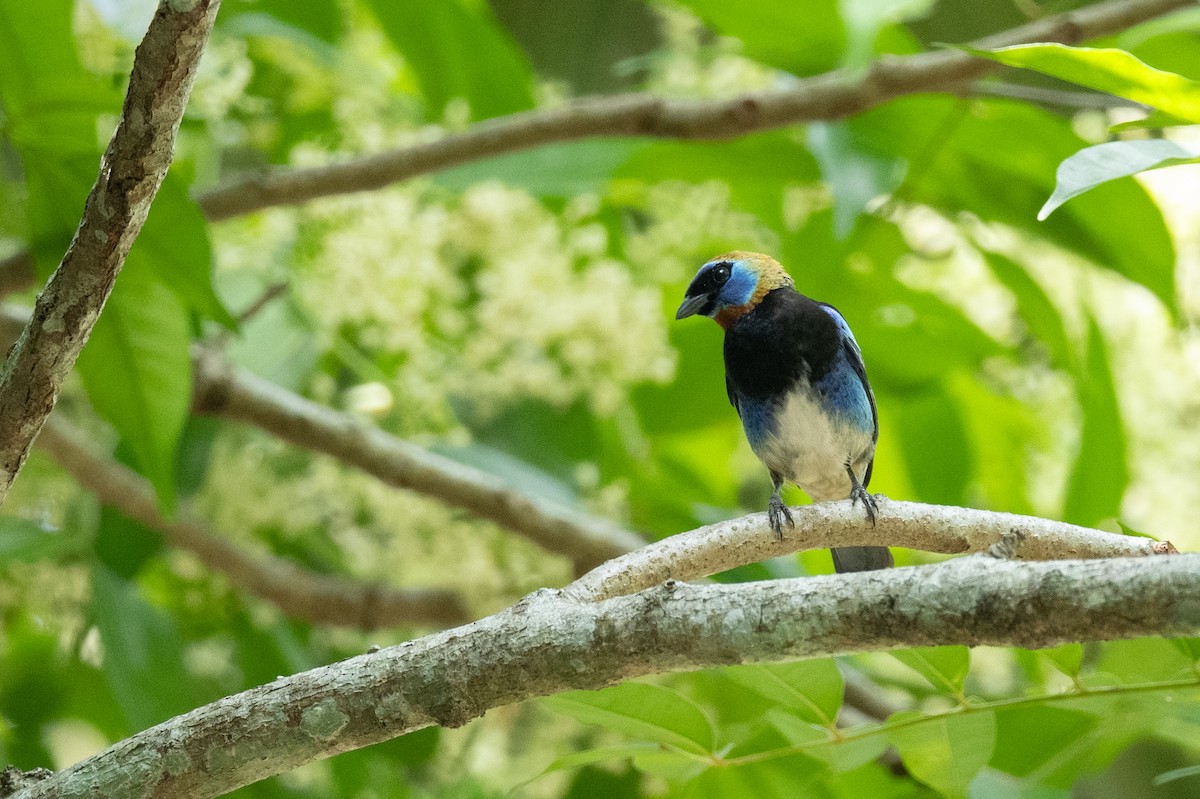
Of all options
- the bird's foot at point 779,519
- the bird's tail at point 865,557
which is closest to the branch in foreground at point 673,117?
the bird's tail at point 865,557

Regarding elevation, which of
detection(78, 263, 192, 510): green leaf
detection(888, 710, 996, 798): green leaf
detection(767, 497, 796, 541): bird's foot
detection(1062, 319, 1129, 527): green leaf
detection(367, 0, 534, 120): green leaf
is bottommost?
detection(888, 710, 996, 798): green leaf

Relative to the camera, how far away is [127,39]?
2.12m

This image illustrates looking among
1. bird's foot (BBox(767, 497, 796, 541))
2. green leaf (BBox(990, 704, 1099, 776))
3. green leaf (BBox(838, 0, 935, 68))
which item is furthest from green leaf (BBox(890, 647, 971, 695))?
green leaf (BBox(838, 0, 935, 68))

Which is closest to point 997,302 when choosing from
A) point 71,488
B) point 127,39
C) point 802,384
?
point 802,384

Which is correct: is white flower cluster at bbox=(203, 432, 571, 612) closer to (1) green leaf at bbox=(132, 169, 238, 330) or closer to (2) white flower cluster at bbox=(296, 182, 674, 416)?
(2) white flower cluster at bbox=(296, 182, 674, 416)

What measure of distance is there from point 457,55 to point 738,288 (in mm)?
1094

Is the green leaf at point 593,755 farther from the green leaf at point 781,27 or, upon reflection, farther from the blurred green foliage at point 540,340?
Answer: the green leaf at point 781,27

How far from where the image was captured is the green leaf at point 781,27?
2084mm

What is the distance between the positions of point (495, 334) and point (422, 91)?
24.3 inches

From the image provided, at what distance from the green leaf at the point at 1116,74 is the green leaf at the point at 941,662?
56cm

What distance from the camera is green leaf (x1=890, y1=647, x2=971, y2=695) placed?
1.11 metres

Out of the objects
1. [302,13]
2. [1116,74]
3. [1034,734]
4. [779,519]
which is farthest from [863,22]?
[302,13]

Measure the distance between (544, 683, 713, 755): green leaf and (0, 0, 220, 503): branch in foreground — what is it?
0.52 m

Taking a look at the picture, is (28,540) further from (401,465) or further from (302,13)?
(302,13)
